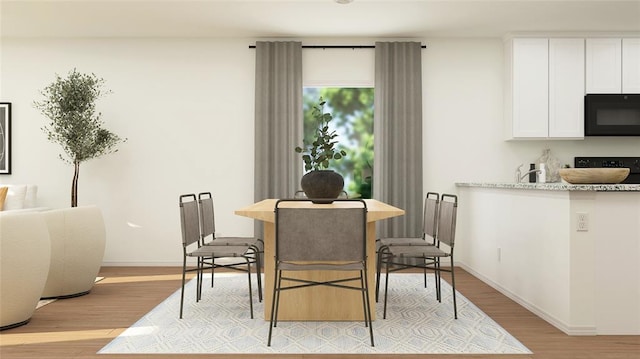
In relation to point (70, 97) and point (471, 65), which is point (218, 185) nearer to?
point (70, 97)

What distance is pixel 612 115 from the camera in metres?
5.10

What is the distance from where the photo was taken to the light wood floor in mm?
2617

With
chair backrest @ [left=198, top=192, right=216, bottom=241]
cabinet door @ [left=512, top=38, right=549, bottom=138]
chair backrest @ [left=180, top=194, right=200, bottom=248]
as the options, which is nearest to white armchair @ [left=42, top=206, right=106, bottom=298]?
chair backrest @ [left=198, top=192, right=216, bottom=241]

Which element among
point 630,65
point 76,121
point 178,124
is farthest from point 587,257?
point 76,121

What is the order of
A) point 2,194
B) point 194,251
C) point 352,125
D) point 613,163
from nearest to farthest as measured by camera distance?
point 194,251 < point 2,194 < point 613,163 < point 352,125

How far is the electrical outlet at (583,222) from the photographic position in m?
2.91

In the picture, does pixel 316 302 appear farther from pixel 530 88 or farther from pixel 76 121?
pixel 530 88

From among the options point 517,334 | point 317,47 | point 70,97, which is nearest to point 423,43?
point 317,47

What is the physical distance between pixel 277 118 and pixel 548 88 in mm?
3029

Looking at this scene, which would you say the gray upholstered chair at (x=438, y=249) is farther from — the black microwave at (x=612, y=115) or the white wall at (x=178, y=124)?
the black microwave at (x=612, y=115)

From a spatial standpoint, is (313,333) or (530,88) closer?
(313,333)

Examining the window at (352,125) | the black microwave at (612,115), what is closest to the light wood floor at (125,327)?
the black microwave at (612,115)

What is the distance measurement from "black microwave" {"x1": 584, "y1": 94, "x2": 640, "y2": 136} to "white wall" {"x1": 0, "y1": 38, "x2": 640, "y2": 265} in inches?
31.4

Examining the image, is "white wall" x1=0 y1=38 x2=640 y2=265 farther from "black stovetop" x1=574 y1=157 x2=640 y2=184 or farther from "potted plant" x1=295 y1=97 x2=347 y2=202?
"potted plant" x1=295 y1=97 x2=347 y2=202
